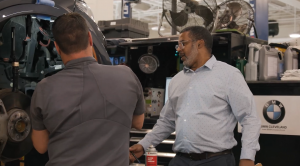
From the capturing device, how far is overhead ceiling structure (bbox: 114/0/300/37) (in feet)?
46.4

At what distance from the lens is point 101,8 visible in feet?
21.3

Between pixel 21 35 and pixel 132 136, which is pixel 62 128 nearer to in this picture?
pixel 21 35

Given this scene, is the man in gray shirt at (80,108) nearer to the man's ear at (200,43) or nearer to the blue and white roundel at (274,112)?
the man's ear at (200,43)

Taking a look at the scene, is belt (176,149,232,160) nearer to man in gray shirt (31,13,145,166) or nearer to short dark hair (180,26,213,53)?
short dark hair (180,26,213,53)

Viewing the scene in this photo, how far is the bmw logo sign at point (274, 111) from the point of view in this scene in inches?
153

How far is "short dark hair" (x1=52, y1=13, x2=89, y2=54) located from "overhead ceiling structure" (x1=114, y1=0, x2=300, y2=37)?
1164 cm

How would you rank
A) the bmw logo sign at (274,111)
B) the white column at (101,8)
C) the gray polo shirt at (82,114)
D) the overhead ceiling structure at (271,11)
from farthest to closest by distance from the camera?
the overhead ceiling structure at (271,11) → the white column at (101,8) → the bmw logo sign at (274,111) → the gray polo shirt at (82,114)

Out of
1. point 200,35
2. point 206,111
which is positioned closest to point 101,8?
point 200,35

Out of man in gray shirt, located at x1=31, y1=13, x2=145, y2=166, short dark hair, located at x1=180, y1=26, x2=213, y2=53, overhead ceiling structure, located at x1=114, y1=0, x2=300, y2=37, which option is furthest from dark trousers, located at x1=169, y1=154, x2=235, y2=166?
overhead ceiling structure, located at x1=114, y1=0, x2=300, y2=37

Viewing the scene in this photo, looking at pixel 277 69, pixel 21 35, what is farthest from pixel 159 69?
pixel 21 35

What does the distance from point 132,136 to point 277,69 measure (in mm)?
1825

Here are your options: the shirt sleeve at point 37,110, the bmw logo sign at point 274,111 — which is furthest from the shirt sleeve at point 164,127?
the bmw logo sign at point 274,111

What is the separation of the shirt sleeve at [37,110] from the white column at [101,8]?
16.1 feet

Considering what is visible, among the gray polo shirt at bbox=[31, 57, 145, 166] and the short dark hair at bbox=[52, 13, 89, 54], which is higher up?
the short dark hair at bbox=[52, 13, 89, 54]
